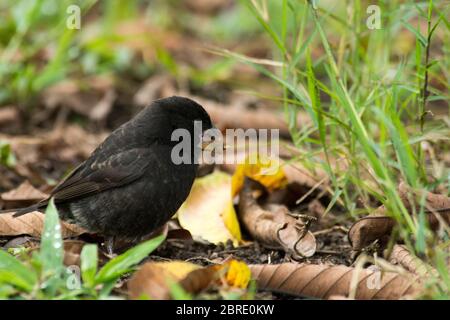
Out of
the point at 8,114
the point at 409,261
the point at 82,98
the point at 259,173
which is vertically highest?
the point at 82,98

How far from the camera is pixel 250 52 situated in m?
7.91

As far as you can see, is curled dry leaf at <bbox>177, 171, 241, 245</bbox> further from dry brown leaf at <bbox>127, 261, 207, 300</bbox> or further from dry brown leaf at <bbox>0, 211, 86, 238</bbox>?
dry brown leaf at <bbox>127, 261, 207, 300</bbox>

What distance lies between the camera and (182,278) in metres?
2.93

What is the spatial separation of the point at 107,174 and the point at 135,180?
190 mm

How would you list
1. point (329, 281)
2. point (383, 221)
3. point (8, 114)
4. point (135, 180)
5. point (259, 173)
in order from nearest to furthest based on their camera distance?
1. point (329, 281)
2. point (383, 221)
3. point (135, 180)
4. point (259, 173)
5. point (8, 114)

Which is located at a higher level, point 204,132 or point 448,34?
point 448,34

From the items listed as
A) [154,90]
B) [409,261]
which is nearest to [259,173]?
[409,261]

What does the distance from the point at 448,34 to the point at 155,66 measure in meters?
3.59

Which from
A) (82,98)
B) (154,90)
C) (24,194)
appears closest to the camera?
(24,194)

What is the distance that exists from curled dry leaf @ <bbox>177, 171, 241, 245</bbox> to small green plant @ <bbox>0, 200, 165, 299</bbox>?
3.88ft

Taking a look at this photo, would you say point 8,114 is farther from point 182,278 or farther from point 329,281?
point 329,281

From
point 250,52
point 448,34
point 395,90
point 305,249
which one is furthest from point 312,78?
point 250,52

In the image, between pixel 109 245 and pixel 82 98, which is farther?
pixel 82 98
